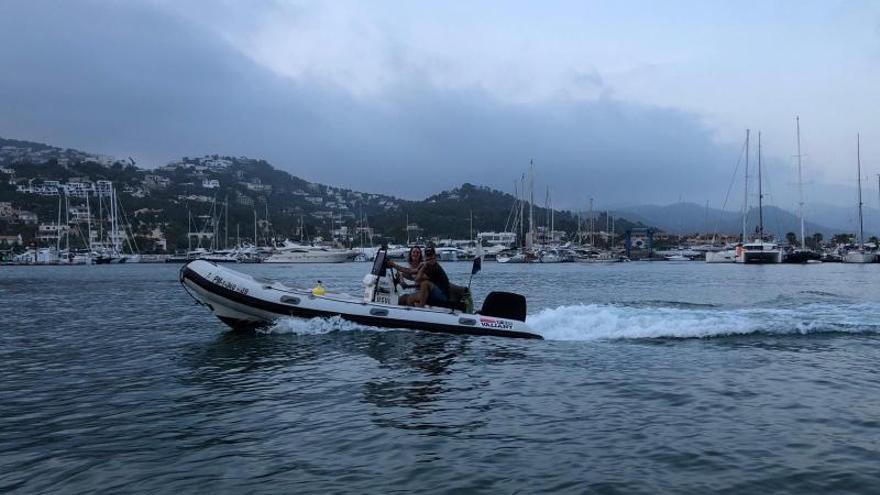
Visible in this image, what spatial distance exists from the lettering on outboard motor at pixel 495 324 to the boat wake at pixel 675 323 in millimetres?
866

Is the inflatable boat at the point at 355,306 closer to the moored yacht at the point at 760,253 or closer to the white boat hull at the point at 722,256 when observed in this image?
the moored yacht at the point at 760,253

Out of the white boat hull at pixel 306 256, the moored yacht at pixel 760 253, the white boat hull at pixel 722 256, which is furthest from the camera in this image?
the white boat hull at pixel 306 256

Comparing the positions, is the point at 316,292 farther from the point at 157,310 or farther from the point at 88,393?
the point at 157,310

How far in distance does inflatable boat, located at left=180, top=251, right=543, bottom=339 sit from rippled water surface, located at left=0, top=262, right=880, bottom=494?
14.9 inches

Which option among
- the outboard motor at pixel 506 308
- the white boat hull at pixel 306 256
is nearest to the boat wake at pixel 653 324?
the outboard motor at pixel 506 308

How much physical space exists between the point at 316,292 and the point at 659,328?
8.51m

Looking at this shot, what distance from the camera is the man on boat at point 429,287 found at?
15.9 meters

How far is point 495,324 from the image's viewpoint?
15.5 m

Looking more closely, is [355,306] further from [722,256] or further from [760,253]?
[722,256]

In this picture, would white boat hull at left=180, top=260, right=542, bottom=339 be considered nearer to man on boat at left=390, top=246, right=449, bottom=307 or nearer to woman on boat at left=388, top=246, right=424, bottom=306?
man on boat at left=390, top=246, right=449, bottom=307

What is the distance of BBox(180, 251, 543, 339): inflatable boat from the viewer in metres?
15.5

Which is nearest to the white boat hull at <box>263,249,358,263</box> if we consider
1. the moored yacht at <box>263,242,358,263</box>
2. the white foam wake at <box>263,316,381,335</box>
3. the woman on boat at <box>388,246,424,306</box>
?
the moored yacht at <box>263,242,358,263</box>

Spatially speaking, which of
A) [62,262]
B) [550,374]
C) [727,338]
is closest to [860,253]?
[727,338]

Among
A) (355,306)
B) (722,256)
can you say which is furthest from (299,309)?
(722,256)
